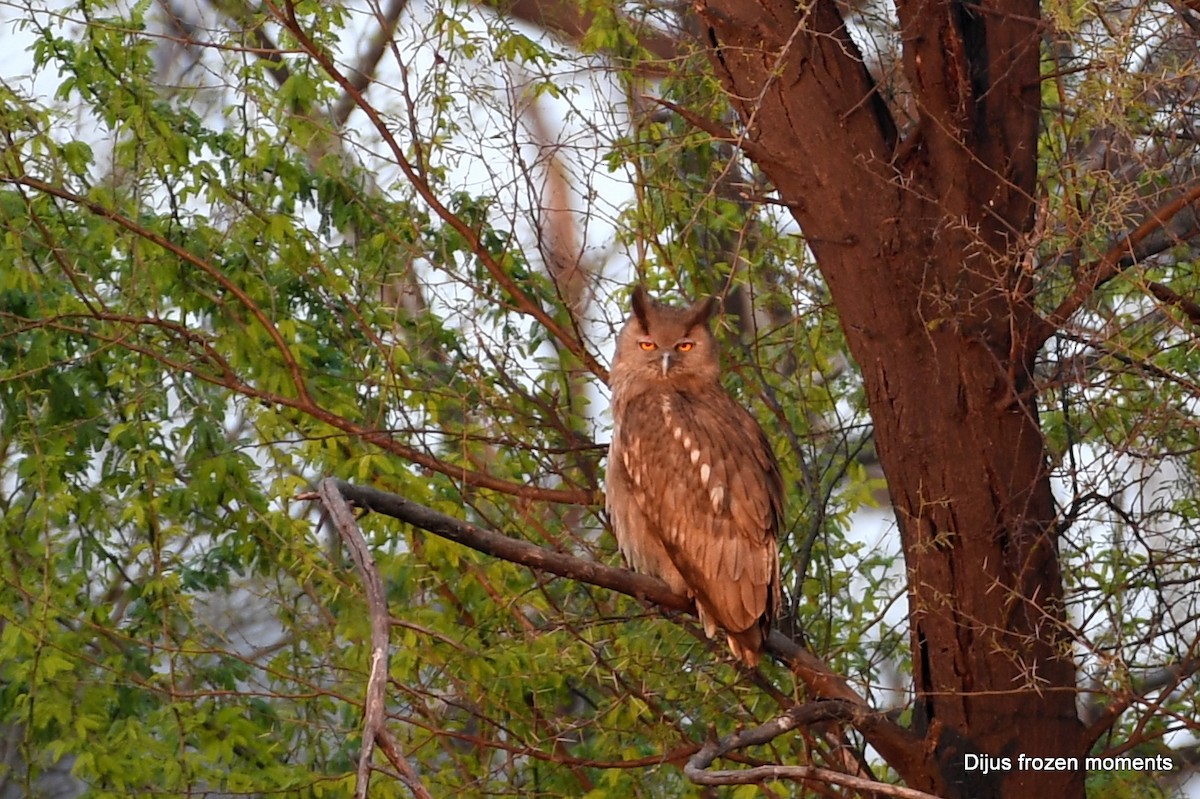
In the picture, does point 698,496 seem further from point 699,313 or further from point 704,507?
point 699,313

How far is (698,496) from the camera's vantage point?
16.4 ft

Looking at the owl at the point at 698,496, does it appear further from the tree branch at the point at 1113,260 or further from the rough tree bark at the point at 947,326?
the tree branch at the point at 1113,260

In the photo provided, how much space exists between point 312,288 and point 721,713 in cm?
231

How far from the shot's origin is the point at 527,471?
6.07 meters

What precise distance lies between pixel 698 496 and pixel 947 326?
109cm

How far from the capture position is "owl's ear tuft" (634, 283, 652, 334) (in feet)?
17.9

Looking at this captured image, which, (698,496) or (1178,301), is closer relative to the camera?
(1178,301)

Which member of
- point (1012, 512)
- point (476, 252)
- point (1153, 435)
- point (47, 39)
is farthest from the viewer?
point (47, 39)

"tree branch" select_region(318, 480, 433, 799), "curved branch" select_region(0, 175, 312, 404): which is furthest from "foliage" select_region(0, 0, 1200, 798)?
"tree branch" select_region(318, 480, 433, 799)

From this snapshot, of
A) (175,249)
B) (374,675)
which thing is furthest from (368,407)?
(374,675)

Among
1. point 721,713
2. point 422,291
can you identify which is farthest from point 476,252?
point 721,713

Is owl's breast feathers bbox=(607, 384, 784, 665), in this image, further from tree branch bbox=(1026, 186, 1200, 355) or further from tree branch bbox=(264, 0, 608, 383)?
tree branch bbox=(1026, 186, 1200, 355)

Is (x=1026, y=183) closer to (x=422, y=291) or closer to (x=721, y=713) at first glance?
(x=721, y=713)

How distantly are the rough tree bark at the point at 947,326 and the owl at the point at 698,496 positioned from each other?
57 cm
